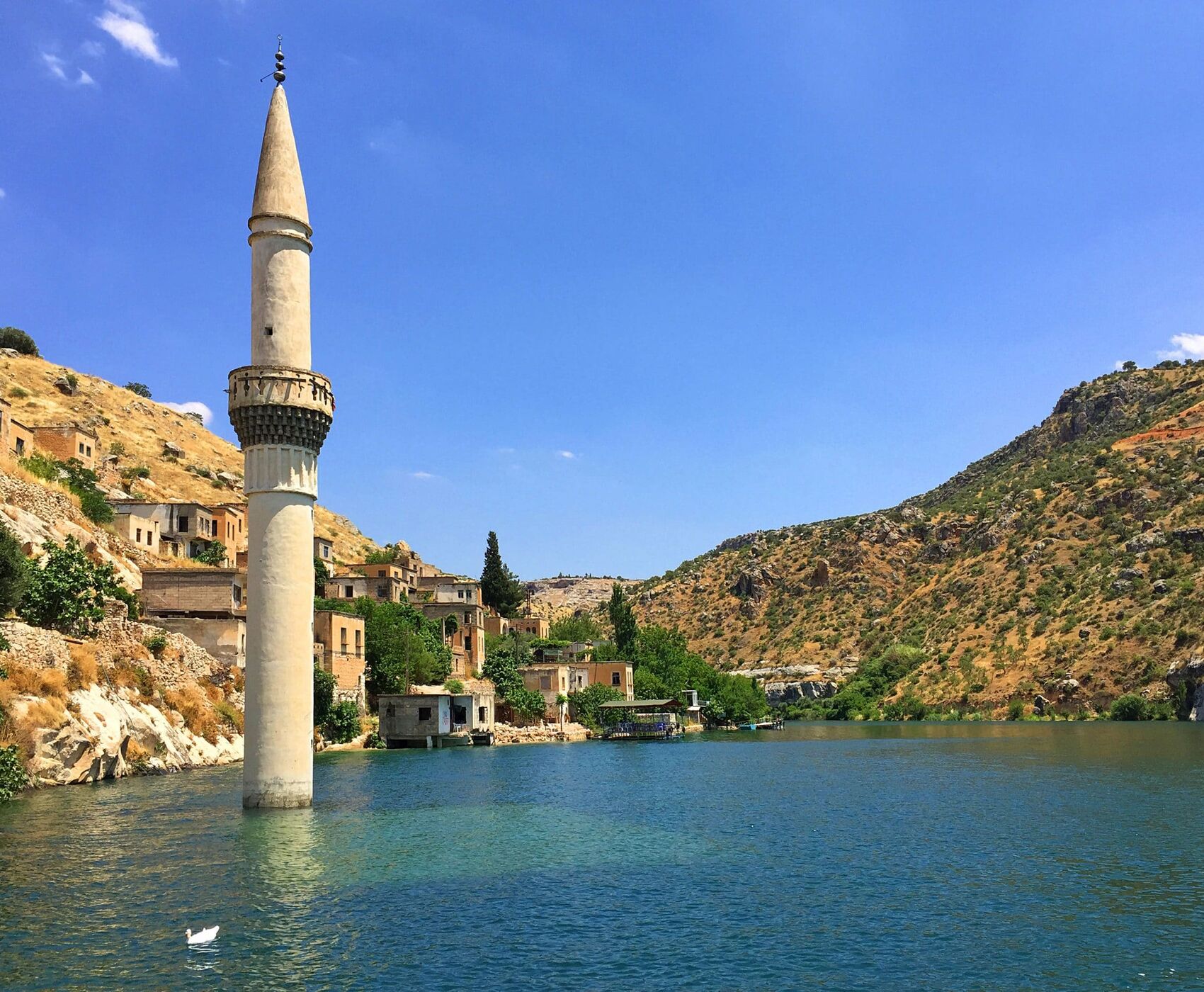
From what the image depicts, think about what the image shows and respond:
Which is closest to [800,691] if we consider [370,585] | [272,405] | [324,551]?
[324,551]

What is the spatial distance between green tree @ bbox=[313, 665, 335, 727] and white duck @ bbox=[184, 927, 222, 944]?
4363 cm

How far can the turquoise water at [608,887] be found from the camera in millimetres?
14719

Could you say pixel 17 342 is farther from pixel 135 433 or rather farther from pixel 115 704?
pixel 115 704

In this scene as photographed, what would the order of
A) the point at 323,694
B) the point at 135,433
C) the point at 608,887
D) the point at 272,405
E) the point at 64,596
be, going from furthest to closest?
the point at 135,433
the point at 323,694
the point at 64,596
the point at 272,405
the point at 608,887

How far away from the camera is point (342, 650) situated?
64.4m

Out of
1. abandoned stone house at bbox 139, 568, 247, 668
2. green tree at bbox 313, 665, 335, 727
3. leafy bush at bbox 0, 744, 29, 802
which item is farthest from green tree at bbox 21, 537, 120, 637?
green tree at bbox 313, 665, 335, 727

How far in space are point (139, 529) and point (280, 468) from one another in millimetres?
46865

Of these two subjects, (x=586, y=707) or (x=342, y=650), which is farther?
(x=586, y=707)

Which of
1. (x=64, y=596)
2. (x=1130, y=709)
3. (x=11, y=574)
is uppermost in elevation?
(x=11, y=574)

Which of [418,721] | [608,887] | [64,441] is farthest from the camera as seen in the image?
[64,441]

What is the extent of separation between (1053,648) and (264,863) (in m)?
93.0

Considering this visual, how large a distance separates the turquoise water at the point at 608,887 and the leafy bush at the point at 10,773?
758mm

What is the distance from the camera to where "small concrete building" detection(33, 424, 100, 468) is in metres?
73.2

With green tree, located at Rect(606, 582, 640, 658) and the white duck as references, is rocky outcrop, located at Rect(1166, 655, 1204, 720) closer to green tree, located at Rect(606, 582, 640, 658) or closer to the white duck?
green tree, located at Rect(606, 582, 640, 658)
